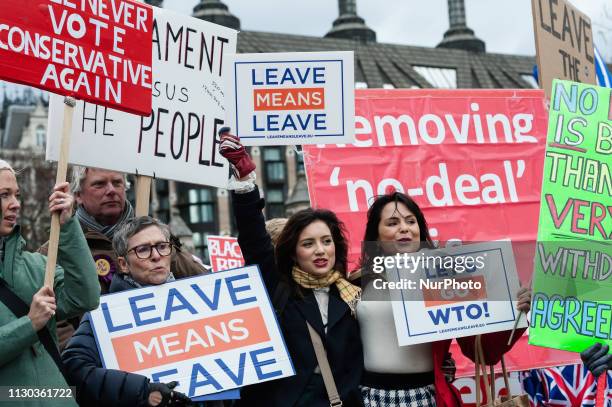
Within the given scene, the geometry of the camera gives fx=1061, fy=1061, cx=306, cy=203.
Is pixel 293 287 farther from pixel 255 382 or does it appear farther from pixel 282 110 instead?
pixel 282 110

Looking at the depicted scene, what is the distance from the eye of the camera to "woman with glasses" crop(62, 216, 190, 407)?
3742mm

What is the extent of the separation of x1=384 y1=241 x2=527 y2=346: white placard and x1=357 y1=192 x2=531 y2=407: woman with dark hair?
0.08 m

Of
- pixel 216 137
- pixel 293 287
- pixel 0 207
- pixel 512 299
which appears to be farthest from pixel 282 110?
pixel 0 207

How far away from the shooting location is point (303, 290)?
421cm

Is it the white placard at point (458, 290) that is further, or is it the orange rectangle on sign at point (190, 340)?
the white placard at point (458, 290)

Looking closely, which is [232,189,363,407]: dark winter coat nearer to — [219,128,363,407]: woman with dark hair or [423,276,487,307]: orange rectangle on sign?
[219,128,363,407]: woman with dark hair

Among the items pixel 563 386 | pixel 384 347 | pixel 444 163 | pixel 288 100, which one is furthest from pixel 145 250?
pixel 563 386

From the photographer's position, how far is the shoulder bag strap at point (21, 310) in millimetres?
3457

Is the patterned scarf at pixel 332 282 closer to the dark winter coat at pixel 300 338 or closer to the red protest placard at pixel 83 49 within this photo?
the dark winter coat at pixel 300 338

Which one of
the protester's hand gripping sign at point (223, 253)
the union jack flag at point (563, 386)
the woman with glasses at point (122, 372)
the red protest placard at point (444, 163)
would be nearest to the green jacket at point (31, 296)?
the woman with glasses at point (122, 372)

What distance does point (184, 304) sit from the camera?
13.4ft

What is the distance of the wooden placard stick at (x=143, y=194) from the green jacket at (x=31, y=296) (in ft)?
3.60

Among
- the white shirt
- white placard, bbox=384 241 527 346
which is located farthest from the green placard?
the white shirt

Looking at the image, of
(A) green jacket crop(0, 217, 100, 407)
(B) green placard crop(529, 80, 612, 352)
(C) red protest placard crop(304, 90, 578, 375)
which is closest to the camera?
(A) green jacket crop(0, 217, 100, 407)
